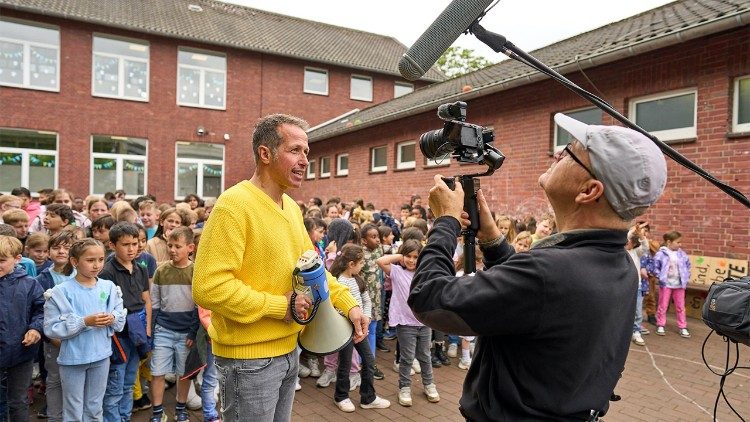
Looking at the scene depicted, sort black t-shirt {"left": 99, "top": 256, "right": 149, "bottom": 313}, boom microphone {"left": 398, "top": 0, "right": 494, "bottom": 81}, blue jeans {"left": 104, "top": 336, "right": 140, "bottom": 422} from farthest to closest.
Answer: black t-shirt {"left": 99, "top": 256, "right": 149, "bottom": 313} → blue jeans {"left": 104, "top": 336, "right": 140, "bottom": 422} → boom microphone {"left": 398, "top": 0, "right": 494, "bottom": 81}

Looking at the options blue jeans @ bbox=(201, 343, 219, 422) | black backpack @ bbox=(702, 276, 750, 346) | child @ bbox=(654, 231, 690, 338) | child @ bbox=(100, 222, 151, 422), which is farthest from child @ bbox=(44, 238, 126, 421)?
child @ bbox=(654, 231, 690, 338)

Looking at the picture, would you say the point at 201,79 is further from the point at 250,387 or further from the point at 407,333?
the point at 250,387

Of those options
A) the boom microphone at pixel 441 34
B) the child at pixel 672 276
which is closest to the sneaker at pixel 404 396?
the boom microphone at pixel 441 34

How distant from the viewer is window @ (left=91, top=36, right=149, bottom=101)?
61.0ft

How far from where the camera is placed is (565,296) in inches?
52.1

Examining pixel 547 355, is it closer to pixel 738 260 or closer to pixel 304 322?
pixel 304 322

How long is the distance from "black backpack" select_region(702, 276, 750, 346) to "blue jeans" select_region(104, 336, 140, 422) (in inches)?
157

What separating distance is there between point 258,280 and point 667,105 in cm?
811

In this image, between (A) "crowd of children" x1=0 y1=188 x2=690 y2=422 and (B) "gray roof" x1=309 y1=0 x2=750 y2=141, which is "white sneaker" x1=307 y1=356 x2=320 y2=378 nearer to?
(A) "crowd of children" x1=0 y1=188 x2=690 y2=422

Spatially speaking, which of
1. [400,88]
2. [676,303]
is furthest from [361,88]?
A: [676,303]

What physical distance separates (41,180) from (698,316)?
20619mm

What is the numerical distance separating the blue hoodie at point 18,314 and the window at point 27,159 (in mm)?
17191

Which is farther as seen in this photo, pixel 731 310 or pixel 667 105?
pixel 667 105

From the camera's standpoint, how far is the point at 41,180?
58.6ft
